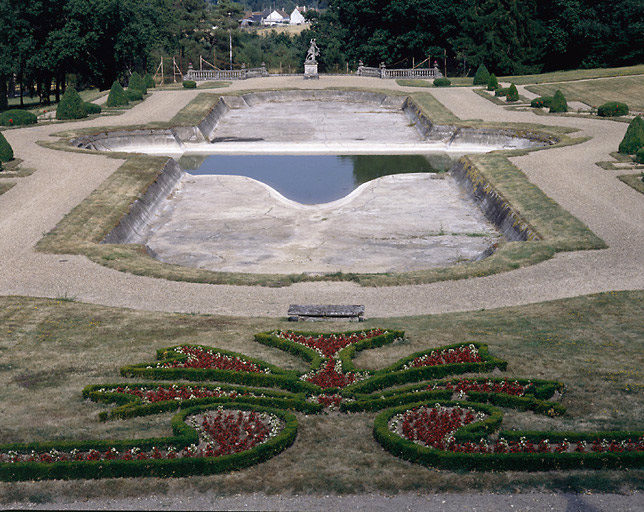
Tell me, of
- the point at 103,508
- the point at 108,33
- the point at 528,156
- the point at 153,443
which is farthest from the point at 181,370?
the point at 108,33

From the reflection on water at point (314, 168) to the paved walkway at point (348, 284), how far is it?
996cm

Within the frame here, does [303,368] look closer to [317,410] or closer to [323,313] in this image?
[317,410]

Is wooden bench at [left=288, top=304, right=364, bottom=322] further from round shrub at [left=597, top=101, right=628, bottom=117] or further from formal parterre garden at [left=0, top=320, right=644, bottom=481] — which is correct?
round shrub at [left=597, top=101, right=628, bottom=117]

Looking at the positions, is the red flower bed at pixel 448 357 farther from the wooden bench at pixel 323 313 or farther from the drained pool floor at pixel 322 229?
the drained pool floor at pixel 322 229

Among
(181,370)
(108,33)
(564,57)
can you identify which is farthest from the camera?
(564,57)

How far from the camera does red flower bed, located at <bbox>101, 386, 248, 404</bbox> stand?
52.1 ft

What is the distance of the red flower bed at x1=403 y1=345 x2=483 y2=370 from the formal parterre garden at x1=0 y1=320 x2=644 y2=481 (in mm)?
36

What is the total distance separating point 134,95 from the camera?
7081 cm

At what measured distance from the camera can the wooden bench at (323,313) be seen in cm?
2147

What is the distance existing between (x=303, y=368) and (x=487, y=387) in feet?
13.7

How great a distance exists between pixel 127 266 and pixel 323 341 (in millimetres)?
11389

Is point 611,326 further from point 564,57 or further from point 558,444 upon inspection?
point 564,57

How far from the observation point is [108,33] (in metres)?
82.5

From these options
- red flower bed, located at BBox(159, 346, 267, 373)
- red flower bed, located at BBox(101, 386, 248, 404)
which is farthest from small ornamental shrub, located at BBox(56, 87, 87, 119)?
red flower bed, located at BBox(101, 386, 248, 404)
